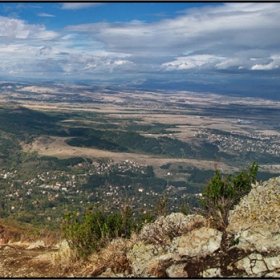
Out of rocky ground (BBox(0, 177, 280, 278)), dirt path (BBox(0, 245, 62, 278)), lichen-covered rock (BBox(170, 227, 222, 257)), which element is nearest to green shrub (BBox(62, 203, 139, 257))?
rocky ground (BBox(0, 177, 280, 278))

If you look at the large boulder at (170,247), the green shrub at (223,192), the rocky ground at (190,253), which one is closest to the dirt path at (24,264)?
the rocky ground at (190,253)

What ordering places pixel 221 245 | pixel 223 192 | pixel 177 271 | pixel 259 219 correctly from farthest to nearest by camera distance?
pixel 223 192
pixel 259 219
pixel 221 245
pixel 177 271

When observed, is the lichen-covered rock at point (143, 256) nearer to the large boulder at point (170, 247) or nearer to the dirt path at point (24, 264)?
the large boulder at point (170, 247)

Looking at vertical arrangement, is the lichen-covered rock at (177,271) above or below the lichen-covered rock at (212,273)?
below

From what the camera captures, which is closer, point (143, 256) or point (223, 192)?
point (143, 256)

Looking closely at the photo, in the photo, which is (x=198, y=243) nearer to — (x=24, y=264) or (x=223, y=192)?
(x=223, y=192)

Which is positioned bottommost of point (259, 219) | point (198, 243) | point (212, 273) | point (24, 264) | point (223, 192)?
point (24, 264)

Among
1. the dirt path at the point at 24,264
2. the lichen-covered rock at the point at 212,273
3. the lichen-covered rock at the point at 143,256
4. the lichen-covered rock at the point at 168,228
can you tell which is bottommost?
the dirt path at the point at 24,264

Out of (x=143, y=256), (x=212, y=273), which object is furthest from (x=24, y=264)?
(x=212, y=273)

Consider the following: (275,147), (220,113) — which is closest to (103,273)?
(275,147)
